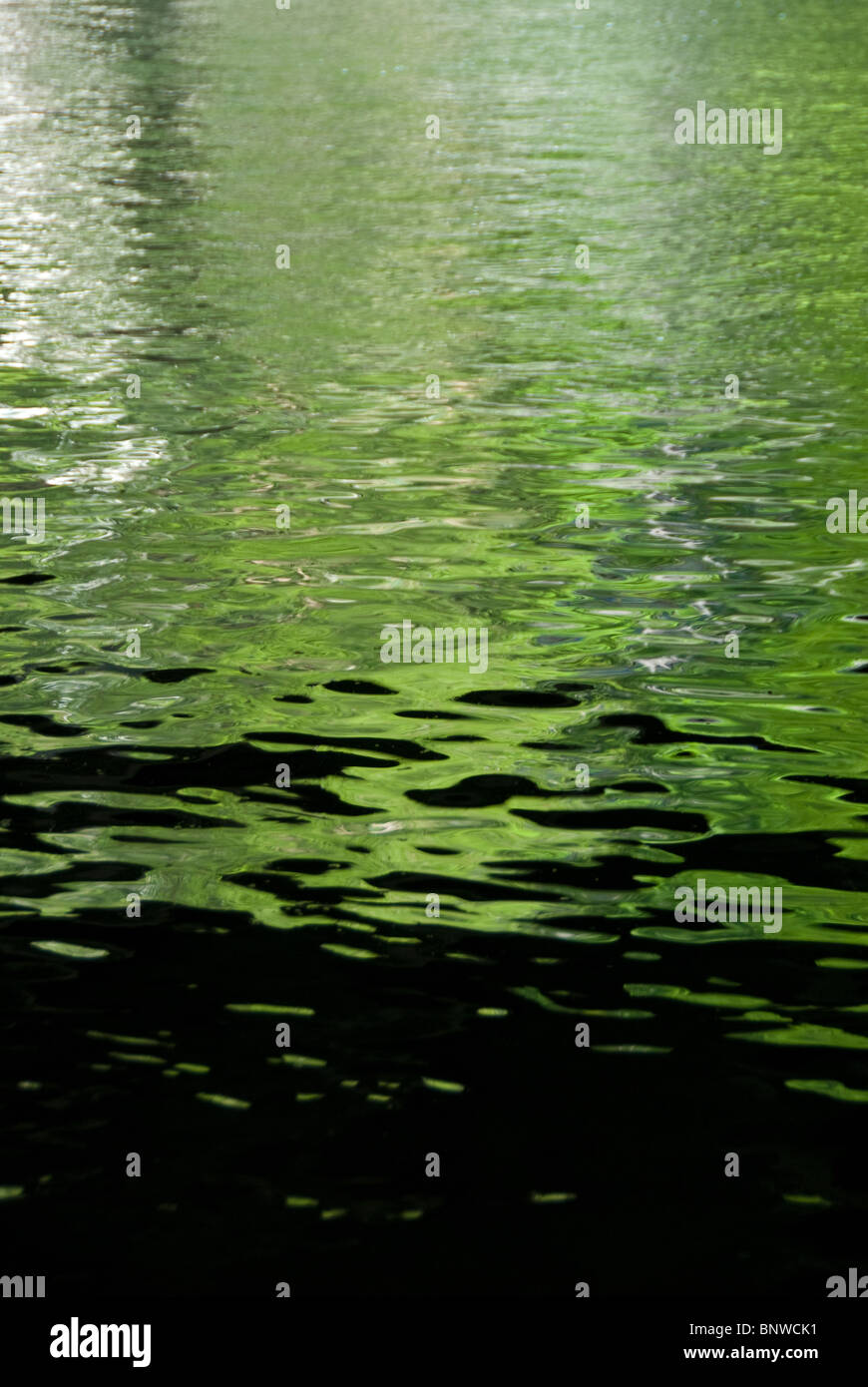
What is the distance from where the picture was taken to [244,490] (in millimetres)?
10125

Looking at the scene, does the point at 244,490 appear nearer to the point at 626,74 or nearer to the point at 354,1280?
the point at 354,1280

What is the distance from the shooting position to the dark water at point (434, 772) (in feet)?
14.3

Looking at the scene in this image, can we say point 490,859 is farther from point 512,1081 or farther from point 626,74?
point 626,74

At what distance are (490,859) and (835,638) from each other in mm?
2750

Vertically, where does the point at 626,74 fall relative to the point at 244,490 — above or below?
above

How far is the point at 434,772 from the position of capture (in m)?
6.57

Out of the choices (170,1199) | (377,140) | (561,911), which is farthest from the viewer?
(377,140)

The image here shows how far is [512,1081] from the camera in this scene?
15.5ft

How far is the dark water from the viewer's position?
171 inches

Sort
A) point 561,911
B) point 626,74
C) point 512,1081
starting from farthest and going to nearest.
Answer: point 626,74 → point 561,911 → point 512,1081

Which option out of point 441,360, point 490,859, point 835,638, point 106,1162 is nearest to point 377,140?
point 441,360

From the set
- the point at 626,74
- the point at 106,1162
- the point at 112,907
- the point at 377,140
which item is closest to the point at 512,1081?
the point at 106,1162

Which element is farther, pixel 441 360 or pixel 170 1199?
pixel 441 360
